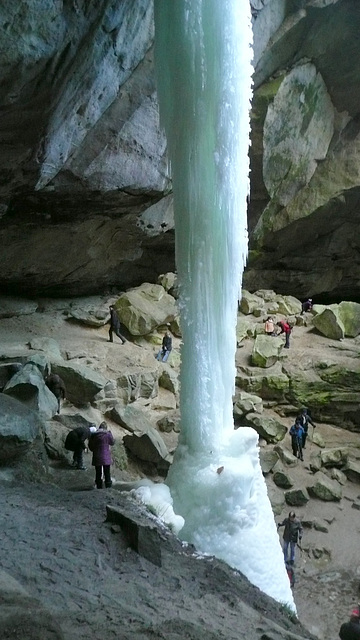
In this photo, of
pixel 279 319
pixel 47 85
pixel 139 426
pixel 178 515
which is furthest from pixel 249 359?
pixel 47 85

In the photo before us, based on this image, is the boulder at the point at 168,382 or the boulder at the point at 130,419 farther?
the boulder at the point at 168,382

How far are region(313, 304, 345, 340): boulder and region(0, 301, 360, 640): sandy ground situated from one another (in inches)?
227

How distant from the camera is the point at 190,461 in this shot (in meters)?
8.26

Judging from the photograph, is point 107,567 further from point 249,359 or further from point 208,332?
point 249,359

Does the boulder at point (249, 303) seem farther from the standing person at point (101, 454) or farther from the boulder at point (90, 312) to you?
the standing person at point (101, 454)

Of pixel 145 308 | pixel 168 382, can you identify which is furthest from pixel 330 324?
pixel 168 382

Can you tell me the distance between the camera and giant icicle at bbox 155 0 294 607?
25.1 feet

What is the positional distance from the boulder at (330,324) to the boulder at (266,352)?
2.25 meters

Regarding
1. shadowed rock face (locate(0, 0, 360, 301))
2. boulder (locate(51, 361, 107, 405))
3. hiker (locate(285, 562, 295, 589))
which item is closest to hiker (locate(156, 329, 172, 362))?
shadowed rock face (locate(0, 0, 360, 301))

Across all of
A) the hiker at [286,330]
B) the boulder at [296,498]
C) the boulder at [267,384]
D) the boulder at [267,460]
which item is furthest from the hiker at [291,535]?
the hiker at [286,330]

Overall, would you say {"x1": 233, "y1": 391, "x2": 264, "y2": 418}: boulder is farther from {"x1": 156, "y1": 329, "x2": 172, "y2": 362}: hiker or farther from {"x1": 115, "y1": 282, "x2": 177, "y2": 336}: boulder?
{"x1": 115, "y1": 282, "x2": 177, "y2": 336}: boulder

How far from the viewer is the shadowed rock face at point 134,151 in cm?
761

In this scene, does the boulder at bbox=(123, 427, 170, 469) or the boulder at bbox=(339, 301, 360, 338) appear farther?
the boulder at bbox=(339, 301, 360, 338)

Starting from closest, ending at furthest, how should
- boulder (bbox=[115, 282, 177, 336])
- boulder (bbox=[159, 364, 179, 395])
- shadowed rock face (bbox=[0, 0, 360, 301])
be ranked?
shadowed rock face (bbox=[0, 0, 360, 301])
boulder (bbox=[159, 364, 179, 395])
boulder (bbox=[115, 282, 177, 336])
